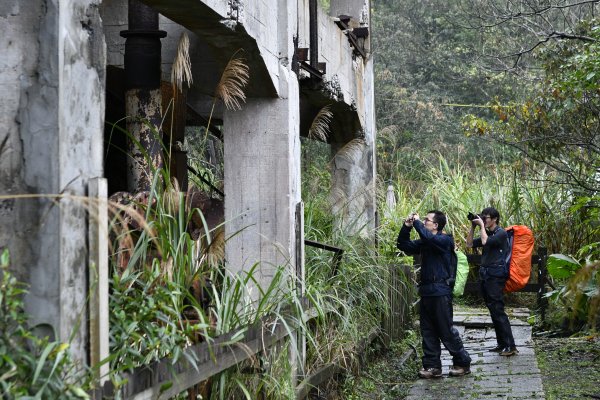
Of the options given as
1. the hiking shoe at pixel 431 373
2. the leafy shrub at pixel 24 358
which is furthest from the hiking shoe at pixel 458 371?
the leafy shrub at pixel 24 358

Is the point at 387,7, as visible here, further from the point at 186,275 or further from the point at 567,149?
the point at 186,275

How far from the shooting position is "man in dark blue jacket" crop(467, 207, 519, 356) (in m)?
11.4

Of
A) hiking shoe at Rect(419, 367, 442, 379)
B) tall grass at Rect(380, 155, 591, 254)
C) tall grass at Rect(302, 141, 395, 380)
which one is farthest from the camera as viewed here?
tall grass at Rect(380, 155, 591, 254)

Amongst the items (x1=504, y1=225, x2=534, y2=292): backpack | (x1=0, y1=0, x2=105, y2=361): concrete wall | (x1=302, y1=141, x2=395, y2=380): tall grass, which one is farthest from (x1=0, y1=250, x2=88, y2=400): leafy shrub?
(x1=504, y1=225, x2=534, y2=292): backpack

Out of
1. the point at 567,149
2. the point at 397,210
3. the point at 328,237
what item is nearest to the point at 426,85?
the point at 397,210

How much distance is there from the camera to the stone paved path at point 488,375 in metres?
9.39

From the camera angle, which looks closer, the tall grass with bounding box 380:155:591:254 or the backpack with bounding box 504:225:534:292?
the backpack with bounding box 504:225:534:292

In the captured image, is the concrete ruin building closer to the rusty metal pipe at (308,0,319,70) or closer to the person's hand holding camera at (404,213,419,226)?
the rusty metal pipe at (308,0,319,70)

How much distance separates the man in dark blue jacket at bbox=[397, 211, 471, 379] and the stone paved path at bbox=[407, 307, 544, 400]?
0.18 meters

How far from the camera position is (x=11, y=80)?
3965 mm

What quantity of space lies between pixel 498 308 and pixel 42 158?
841cm

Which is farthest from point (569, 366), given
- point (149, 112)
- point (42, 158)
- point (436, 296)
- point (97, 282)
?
point (42, 158)

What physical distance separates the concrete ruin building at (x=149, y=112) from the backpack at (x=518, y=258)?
177 cm

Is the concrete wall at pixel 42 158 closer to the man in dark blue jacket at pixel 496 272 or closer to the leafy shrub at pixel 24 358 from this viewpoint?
the leafy shrub at pixel 24 358
